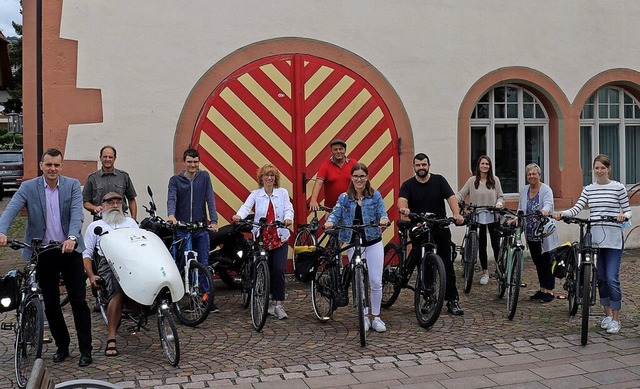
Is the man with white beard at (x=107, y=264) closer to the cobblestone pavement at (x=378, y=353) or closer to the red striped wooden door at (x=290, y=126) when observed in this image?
the cobblestone pavement at (x=378, y=353)

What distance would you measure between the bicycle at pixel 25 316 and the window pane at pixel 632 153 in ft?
31.7

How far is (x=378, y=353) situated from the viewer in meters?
6.16

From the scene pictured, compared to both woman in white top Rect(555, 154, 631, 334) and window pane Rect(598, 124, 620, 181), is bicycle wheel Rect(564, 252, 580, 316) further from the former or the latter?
window pane Rect(598, 124, 620, 181)

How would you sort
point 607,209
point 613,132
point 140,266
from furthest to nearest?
point 613,132 < point 607,209 < point 140,266

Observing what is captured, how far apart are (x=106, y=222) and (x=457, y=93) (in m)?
5.74

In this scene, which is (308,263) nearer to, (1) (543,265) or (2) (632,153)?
(1) (543,265)

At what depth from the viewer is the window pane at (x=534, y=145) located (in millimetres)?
11250

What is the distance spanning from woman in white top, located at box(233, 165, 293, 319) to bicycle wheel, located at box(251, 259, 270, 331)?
358 millimetres

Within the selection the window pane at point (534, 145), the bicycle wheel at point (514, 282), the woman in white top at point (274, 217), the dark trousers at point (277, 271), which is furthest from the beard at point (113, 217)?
the window pane at point (534, 145)

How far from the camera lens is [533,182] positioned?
798 cm

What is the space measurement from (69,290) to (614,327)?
4.72m

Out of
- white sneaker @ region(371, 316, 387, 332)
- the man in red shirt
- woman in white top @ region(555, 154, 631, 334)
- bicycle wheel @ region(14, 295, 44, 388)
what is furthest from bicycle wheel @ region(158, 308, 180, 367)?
woman in white top @ region(555, 154, 631, 334)

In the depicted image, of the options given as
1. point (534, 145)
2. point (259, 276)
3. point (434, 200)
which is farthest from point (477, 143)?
point (259, 276)

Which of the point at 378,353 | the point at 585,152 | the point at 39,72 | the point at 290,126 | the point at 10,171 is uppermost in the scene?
the point at 39,72
